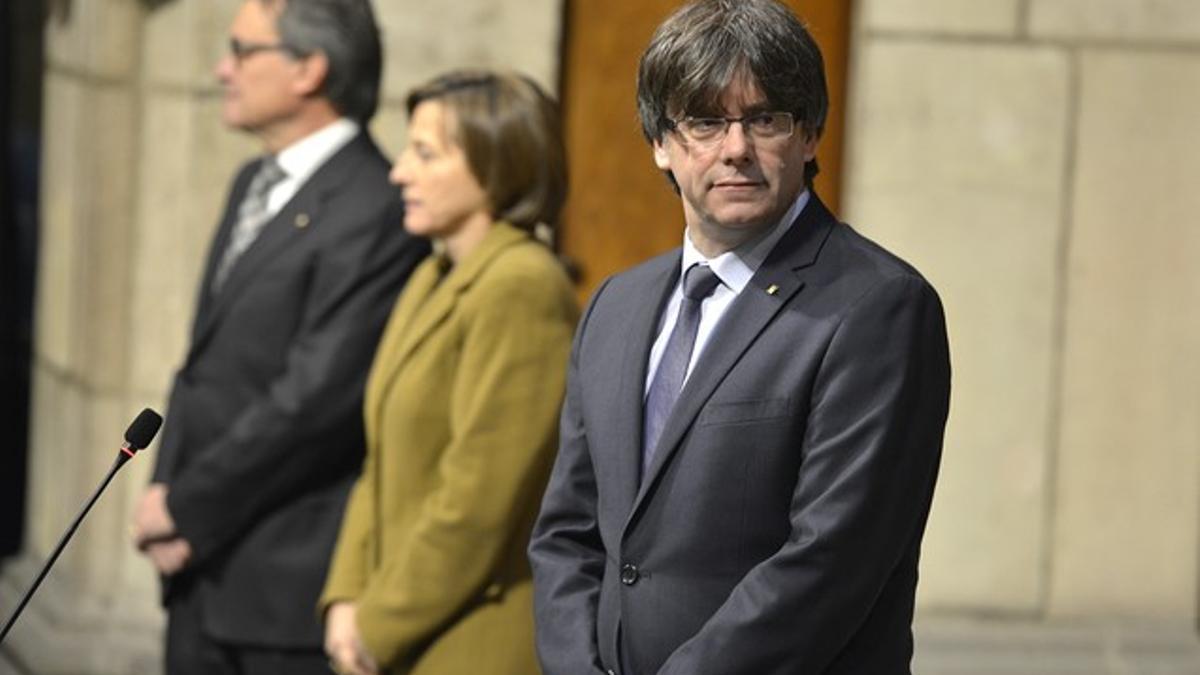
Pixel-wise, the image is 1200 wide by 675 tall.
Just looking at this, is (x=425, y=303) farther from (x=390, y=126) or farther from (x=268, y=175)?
(x=390, y=126)

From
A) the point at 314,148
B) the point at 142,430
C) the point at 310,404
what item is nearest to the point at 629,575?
the point at 142,430

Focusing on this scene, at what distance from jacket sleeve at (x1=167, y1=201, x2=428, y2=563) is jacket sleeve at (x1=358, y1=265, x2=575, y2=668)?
0.60 m

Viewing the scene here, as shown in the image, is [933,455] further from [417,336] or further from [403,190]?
[403,190]

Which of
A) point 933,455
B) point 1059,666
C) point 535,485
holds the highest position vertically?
point 933,455

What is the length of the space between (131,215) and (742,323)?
418 cm

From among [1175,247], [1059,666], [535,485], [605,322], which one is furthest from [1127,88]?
[605,322]

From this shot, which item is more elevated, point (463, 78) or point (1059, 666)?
point (463, 78)

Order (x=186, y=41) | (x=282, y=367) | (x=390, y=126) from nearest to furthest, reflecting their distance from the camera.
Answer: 1. (x=282, y=367)
2. (x=390, y=126)
3. (x=186, y=41)

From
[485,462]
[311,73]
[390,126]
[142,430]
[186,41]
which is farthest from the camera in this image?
[186,41]

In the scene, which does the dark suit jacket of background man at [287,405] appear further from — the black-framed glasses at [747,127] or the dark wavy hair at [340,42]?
the black-framed glasses at [747,127]

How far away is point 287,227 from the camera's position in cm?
598

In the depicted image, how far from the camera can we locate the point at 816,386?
388 centimetres

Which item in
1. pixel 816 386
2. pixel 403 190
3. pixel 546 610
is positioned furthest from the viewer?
pixel 403 190

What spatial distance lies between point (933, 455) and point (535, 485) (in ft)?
4.64
